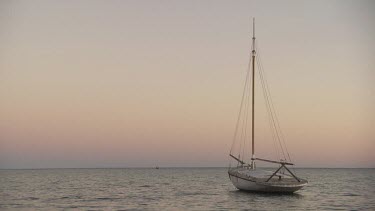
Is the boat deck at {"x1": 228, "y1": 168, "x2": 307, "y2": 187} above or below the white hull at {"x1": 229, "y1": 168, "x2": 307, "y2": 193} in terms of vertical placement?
above

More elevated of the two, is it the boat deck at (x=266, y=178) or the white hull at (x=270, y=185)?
the boat deck at (x=266, y=178)

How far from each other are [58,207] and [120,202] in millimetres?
9028

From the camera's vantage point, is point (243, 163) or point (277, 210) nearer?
point (277, 210)

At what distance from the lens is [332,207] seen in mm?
53688

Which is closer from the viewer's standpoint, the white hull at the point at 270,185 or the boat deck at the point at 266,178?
the white hull at the point at 270,185

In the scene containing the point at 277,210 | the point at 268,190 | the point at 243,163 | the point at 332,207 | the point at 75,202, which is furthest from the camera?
the point at 243,163

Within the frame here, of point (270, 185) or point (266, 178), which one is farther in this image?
point (266, 178)

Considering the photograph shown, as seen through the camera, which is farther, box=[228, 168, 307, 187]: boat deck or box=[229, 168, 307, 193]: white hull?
box=[228, 168, 307, 187]: boat deck

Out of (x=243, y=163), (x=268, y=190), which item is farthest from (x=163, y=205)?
(x=243, y=163)

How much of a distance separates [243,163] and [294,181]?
10.6m

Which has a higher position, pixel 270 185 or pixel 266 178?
pixel 266 178

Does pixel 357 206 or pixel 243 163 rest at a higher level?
pixel 243 163

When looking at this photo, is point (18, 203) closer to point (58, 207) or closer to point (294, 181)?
point (58, 207)

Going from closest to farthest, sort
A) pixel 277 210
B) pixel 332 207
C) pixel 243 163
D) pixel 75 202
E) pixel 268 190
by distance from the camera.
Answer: pixel 277 210 → pixel 332 207 → pixel 75 202 → pixel 268 190 → pixel 243 163
